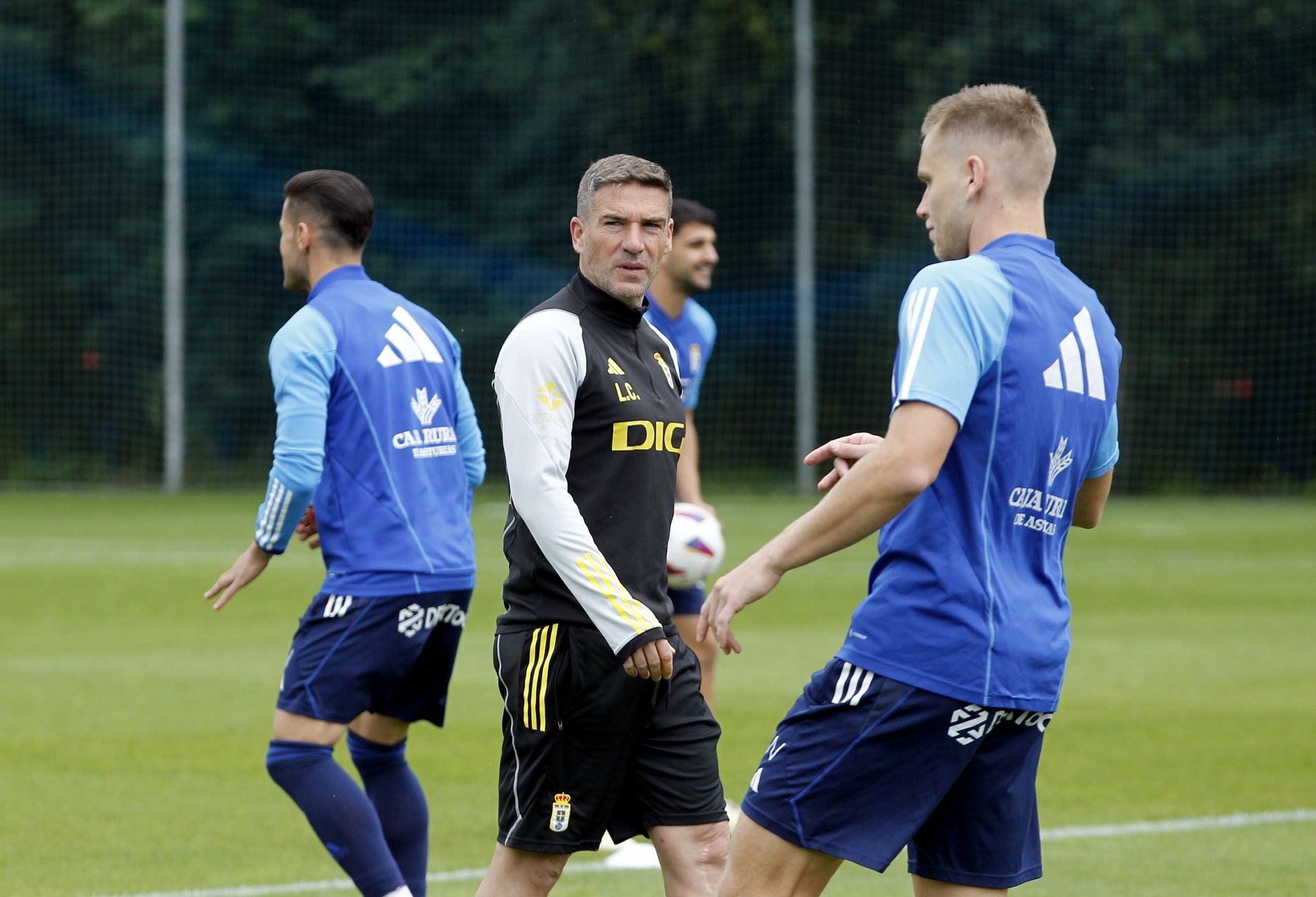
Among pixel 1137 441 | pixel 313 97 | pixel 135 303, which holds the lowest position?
pixel 1137 441

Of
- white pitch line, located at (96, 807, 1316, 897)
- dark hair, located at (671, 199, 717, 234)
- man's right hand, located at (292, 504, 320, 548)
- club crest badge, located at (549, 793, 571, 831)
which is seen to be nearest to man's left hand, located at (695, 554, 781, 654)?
club crest badge, located at (549, 793, 571, 831)

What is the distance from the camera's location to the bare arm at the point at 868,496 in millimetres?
3473

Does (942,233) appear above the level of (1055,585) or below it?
above

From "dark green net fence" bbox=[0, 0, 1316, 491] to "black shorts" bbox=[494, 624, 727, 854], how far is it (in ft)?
70.6

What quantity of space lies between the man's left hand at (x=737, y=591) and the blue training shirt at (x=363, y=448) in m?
1.87

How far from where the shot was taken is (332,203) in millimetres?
5516

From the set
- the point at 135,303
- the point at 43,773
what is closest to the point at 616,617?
the point at 43,773

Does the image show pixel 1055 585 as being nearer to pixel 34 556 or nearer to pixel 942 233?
pixel 942 233

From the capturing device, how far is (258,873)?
6328mm

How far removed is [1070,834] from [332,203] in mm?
3776

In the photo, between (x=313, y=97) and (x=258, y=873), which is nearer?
(x=258, y=873)

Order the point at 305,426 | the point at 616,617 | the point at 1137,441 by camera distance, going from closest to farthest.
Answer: the point at 616,617
the point at 305,426
the point at 1137,441

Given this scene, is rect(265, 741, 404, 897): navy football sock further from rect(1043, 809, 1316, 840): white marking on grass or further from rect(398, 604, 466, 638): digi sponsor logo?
rect(1043, 809, 1316, 840): white marking on grass

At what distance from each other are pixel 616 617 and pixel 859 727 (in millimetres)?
703
